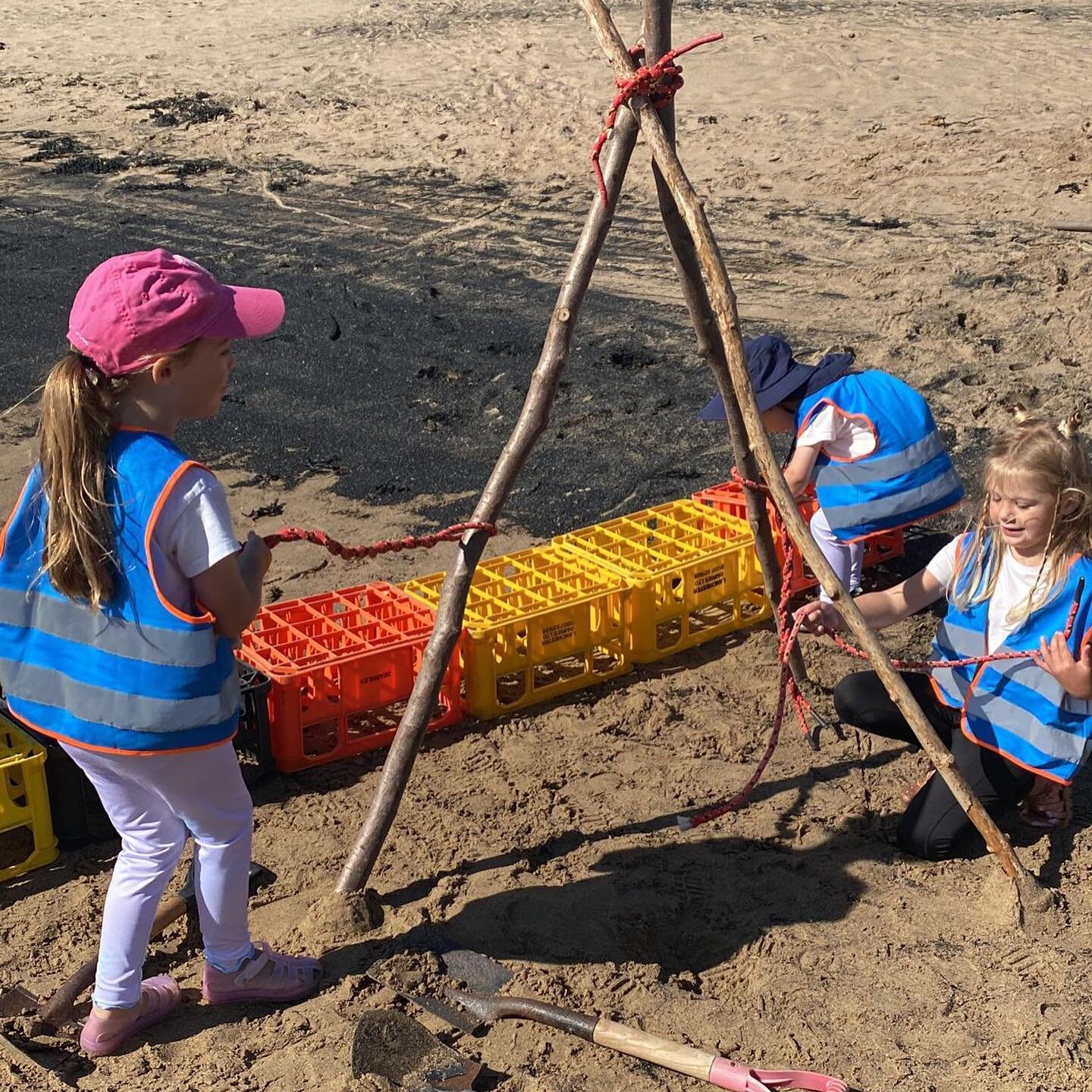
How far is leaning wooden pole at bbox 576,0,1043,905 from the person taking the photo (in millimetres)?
3648

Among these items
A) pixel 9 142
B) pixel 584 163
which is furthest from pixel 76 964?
pixel 9 142

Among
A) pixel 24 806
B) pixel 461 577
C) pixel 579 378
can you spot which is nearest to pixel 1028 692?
pixel 461 577

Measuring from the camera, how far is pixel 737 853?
168 inches

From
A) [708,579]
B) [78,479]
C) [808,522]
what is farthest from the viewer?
[808,522]

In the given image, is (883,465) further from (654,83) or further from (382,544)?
(382,544)

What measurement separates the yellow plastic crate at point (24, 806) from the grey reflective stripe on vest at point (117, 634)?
115cm

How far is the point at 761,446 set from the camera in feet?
12.5

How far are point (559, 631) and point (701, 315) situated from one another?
156cm

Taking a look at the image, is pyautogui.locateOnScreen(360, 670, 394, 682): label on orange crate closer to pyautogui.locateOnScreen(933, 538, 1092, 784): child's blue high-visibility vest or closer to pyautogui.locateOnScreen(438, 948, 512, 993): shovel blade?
pyautogui.locateOnScreen(438, 948, 512, 993): shovel blade

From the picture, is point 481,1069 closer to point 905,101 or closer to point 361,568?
point 361,568

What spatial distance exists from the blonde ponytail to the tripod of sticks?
3.99 ft

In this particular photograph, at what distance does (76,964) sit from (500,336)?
613 centimetres

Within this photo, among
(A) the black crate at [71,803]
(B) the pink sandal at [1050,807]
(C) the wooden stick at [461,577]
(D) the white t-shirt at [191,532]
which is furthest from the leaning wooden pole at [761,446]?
(A) the black crate at [71,803]

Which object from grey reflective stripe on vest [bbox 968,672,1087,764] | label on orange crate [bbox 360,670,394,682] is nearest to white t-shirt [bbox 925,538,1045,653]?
grey reflective stripe on vest [bbox 968,672,1087,764]
